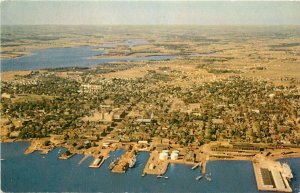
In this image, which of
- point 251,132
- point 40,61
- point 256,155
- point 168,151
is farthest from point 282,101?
point 40,61

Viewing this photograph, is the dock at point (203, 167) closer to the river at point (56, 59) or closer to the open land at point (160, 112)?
the open land at point (160, 112)

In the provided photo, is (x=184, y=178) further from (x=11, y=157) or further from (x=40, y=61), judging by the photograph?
(x=40, y=61)

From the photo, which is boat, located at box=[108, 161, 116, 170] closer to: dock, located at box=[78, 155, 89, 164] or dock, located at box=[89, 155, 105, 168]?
dock, located at box=[89, 155, 105, 168]

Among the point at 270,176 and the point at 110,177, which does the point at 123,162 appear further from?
the point at 270,176

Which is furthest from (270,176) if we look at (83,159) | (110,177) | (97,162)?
(83,159)

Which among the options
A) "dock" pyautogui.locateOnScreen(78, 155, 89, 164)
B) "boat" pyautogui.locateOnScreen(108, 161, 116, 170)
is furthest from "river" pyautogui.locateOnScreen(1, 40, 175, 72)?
"boat" pyautogui.locateOnScreen(108, 161, 116, 170)
